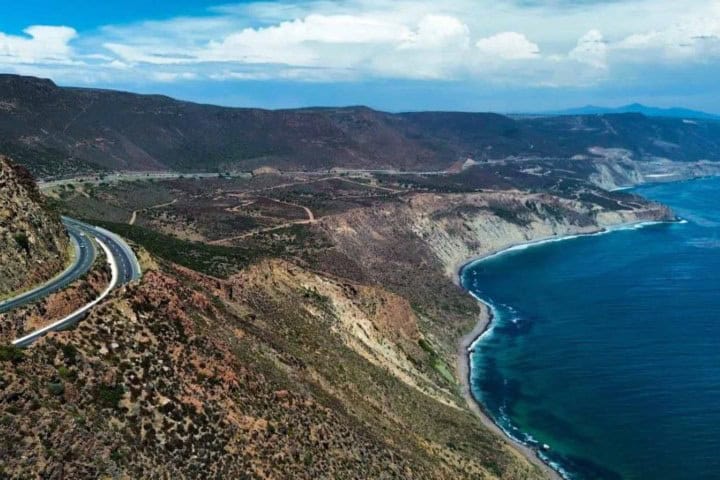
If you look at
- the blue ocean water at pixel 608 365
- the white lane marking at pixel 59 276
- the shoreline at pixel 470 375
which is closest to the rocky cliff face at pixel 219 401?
the shoreline at pixel 470 375

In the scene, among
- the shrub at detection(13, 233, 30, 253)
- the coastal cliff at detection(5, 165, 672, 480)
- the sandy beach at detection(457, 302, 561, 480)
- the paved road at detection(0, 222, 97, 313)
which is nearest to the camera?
the coastal cliff at detection(5, 165, 672, 480)

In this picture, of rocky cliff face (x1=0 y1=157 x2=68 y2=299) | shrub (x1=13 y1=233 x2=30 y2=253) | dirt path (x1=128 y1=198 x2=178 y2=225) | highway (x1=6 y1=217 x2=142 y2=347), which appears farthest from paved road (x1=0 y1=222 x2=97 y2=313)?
dirt path (x1=128 y1=198 x2=178 y2=225)

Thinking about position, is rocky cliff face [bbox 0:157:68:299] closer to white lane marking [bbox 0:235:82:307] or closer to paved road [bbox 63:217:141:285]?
white lane marking [bbox 0:235:82:307]

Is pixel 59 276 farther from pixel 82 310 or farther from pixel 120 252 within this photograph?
pixel 120 252

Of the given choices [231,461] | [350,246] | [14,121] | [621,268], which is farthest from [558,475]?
[14,121]

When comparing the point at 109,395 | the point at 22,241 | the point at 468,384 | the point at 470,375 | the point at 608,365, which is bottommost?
the point at 470,375

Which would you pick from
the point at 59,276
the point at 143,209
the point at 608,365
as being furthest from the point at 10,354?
the point at 143,209
